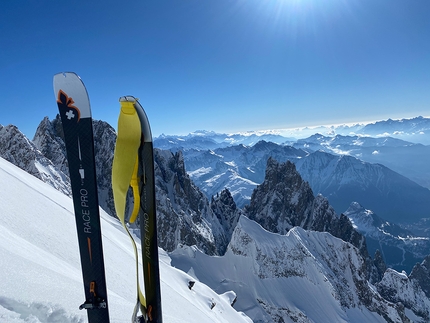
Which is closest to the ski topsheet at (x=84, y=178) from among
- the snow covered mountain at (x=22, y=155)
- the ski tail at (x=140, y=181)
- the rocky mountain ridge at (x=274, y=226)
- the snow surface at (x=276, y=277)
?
the ski tail at (x=140, y=181)

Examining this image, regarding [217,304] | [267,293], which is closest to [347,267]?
[267,293]

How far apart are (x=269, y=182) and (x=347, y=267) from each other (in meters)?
71.6

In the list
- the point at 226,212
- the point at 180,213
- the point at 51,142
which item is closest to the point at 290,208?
the point at 226,212

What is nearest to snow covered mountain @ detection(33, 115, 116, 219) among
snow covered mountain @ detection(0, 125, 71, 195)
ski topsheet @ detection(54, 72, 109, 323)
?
snow covered mountain @ detection(0, 125, 71, 195)

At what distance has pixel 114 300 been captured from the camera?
585cm

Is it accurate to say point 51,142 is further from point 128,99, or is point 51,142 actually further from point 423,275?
point 423,275

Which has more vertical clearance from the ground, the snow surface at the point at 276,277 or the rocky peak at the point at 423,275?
the snow surface at the point at 276,277

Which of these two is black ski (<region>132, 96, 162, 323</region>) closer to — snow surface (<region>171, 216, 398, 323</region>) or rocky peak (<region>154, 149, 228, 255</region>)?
snow surface (<region>171, 216, 398, 323</region>)

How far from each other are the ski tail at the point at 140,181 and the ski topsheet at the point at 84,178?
0.55m

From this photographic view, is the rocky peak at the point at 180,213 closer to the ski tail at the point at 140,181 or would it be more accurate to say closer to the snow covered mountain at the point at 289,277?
the snow covered mountain at the point at 289,277

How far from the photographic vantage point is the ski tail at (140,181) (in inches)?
163

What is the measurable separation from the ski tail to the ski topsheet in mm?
552

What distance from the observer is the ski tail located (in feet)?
13.6

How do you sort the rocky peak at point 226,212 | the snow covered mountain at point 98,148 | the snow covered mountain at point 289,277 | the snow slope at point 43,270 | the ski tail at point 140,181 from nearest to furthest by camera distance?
the snow slope at point 43,270
the ski tail at point 140,181
the snow covered mountain at point 289,277
the snow covered mountain at point 98,148
the rocky peak at point 226,212
